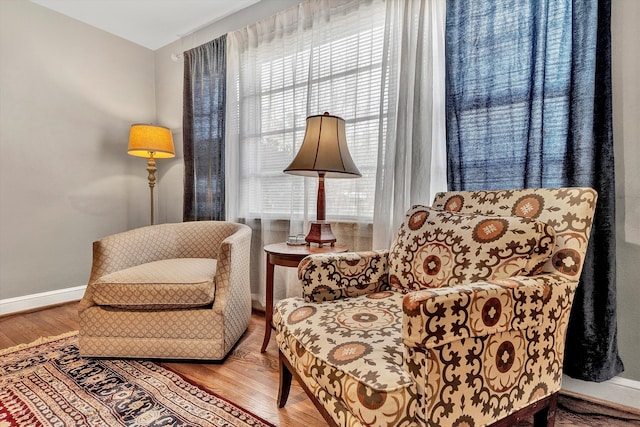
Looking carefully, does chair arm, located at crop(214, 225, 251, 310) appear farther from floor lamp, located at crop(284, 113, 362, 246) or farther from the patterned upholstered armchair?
the patterned upholstered armchair

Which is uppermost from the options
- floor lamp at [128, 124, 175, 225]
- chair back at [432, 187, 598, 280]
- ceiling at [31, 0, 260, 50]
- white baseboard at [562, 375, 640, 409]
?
ceiling at [31, 0, 260, 50]

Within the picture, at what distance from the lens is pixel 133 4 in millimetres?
2668

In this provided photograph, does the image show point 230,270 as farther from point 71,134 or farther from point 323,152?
point 71,134

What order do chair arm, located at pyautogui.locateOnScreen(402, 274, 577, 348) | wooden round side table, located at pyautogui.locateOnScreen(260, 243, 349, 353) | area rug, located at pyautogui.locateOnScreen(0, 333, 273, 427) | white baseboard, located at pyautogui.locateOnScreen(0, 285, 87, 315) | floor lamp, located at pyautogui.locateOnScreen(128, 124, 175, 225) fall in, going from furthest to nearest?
floor lamp, located at pyautogui.locateOnScreen(128, 124, 175, 225) < white baseboard, located at pyautogui.locateOnScreen(0, 285, 87, 315) < wooden round side table, located at pyautogui.locateOnScreen(260, 243, 349, 353) < area rug, located at pyautogui.locateOnScreen(0, 333, 273, 427) < chair arm, located at pyautogui.locateOnScreen(402, 274, 577, 348)

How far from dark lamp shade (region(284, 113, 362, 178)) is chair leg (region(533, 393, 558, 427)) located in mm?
1170

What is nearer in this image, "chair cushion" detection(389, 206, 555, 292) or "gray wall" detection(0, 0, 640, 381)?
"chair cushion" detection(389, 206, 555, 292)

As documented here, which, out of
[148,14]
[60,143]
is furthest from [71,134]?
[148,14]

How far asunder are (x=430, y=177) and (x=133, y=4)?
8.70ft

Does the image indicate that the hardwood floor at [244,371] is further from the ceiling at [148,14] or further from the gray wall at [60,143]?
the ceiling at [148,14]

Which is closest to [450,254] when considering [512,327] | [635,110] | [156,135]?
[512,327]

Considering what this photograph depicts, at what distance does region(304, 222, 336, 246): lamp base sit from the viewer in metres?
1.80

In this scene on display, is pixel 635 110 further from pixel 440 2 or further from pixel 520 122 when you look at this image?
pixel 440 2

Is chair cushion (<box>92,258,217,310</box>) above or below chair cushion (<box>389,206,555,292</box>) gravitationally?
below

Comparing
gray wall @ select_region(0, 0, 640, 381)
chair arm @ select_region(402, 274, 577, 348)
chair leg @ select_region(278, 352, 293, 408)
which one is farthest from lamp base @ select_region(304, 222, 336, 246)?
gray wall @ select_region(0, 0, 640, 381)
